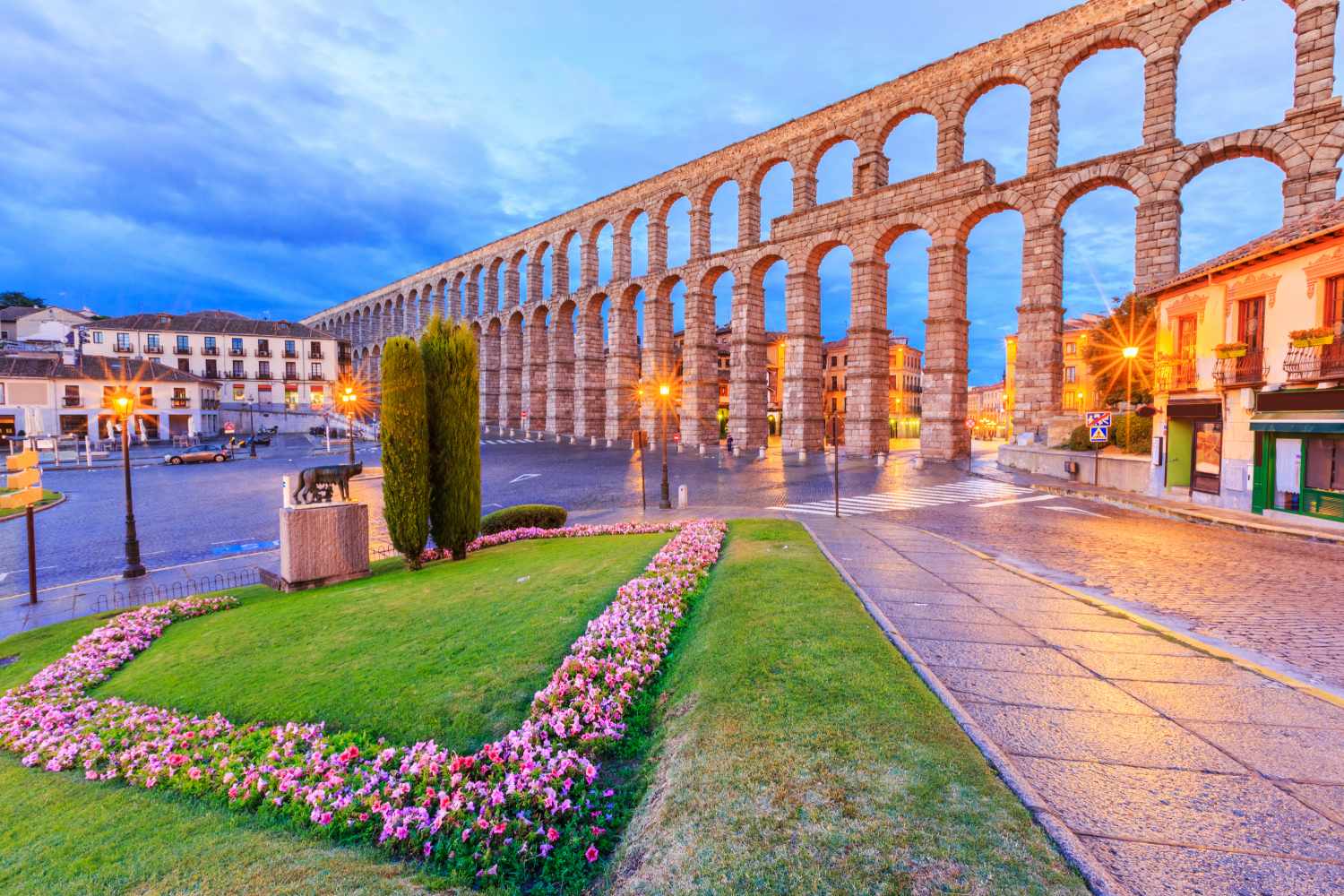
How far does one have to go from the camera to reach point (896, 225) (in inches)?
1431

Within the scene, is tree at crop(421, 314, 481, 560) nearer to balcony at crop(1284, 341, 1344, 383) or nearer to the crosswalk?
the crosswalk

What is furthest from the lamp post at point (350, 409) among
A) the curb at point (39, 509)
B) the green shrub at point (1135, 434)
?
the green shrub at point (1135, 434)

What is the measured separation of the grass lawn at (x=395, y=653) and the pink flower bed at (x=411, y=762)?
309 millimetres

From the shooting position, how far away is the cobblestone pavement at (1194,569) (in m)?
7.11

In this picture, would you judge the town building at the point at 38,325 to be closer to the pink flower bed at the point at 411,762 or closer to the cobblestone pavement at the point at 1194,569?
the pink flower bed at the point at 411,762

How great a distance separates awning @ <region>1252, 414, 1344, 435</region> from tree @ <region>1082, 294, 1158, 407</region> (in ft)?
37.6

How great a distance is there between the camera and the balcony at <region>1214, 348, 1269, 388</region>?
16391mm

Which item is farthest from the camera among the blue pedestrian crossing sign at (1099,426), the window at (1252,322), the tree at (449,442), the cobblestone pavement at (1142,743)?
the blue pedestrian crossing sign at (1099,426)

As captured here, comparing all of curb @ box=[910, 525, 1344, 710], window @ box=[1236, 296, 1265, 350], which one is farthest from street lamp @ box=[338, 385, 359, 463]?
window @ box=[1236, 296, 1265, 350]

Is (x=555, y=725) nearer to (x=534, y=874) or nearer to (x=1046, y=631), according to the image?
(x=534, y=874)

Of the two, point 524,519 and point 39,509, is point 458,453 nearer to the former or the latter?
point 524,519

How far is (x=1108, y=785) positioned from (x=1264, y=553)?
12969 mm

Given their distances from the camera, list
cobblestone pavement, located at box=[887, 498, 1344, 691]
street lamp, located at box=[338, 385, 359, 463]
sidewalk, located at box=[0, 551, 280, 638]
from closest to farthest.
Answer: cobblestone pavement, located at box=[887, 498, 1344, 691] → sidewalk, located at box=[0, 551, 280, 638] → street lamp, located at box=[338, 385, 359, 463]

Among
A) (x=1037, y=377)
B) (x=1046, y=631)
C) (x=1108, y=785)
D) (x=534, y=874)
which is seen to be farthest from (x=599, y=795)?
(x=1037, y=377)
